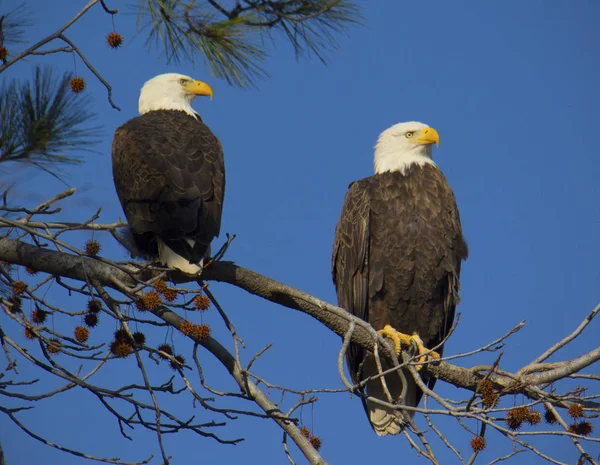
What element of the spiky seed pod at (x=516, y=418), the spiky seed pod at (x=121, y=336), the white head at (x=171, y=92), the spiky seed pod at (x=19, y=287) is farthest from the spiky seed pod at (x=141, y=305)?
the white head at (x=171, y=92)

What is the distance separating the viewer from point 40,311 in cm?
323

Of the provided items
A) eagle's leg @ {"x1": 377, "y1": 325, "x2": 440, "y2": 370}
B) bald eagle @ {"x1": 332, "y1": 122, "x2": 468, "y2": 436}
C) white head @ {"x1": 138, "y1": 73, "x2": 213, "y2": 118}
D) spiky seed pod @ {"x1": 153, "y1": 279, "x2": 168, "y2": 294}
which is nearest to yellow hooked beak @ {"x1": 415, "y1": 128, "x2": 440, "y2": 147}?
bald eagle @ {"x1": 332, "y1": 122, "x2": 468, "y2": 436}

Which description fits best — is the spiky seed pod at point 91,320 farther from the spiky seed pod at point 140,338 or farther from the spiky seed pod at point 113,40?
the spiky seed pod at point 113,40

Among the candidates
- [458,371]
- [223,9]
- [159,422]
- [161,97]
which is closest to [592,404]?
[458,371]

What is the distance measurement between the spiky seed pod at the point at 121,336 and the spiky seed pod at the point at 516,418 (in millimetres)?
1371

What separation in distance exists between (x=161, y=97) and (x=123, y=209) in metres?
1.31

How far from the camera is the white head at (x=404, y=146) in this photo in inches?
201

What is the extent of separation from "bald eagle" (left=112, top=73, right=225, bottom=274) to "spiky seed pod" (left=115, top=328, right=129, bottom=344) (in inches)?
23.0

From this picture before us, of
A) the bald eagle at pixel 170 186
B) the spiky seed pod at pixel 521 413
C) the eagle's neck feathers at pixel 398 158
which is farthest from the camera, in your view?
the eagle's neck feathers at pixel 398 158

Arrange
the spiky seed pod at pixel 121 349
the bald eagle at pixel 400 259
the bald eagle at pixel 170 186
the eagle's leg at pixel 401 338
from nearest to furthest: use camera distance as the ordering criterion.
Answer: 1. the spiky seed pod at pixel 121 349
2. the bald eagle at pixel 170 186
3. the eagle's leg at pixel 401 338
4. the bald eagle at pixel 400 259

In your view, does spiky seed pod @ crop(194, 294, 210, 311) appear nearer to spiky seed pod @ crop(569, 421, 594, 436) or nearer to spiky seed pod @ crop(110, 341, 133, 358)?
spiky seed pod @ crop(110, 341, 133, 358)

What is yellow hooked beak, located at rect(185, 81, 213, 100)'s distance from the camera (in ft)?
17.6

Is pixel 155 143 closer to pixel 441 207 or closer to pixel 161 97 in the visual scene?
pixel 161 97

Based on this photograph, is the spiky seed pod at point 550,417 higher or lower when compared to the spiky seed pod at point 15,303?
lower
